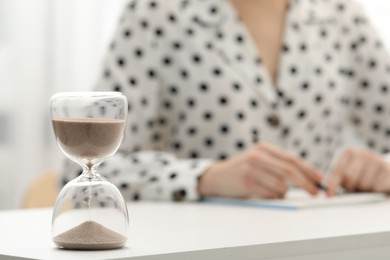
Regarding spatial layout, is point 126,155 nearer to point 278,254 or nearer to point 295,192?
point 295,192

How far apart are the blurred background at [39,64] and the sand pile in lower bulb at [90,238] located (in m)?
1.82

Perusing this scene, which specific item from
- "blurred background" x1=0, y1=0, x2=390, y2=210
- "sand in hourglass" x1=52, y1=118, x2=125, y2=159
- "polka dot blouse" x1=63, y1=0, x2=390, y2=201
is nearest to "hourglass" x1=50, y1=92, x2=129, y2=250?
"sand in hourglass" x1=52, y1=118, x2=125, y2=159

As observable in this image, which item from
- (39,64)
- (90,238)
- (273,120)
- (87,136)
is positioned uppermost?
(39,64)

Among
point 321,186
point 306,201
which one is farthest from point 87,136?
point 321,186

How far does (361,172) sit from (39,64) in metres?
1.40

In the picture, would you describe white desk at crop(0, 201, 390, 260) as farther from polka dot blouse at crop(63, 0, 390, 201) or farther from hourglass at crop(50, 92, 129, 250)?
polka dot blouse at crop(63, 0, 390, 201)

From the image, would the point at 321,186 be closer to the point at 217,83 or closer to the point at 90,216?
the point at 217,83

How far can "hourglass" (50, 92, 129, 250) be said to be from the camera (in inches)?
36.8

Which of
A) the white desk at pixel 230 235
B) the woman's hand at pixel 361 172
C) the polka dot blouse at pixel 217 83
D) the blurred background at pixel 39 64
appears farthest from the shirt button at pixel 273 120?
the blurred background at pixel 39 64

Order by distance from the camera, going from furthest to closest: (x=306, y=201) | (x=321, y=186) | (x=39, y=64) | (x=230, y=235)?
(x=39, y=64) < (x=321, y=186) < (x=306, y=201) < (x=230, y=235)

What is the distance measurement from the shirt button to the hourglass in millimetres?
1064

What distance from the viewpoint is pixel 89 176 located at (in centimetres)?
96

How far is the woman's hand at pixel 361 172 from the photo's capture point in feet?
5.51

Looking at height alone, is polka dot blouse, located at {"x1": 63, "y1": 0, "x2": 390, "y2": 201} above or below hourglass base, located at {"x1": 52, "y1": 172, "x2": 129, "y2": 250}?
above
